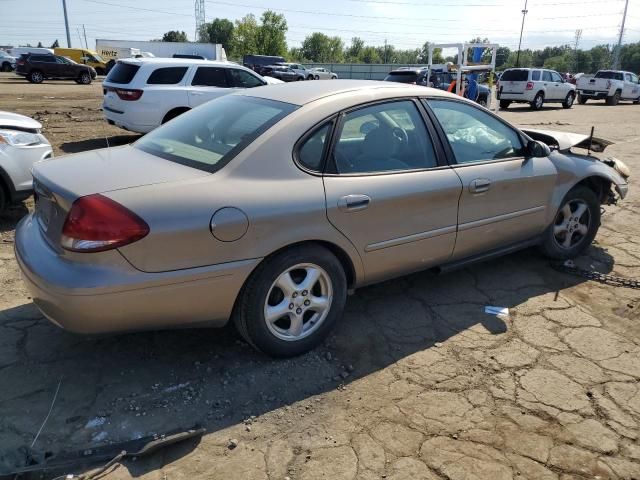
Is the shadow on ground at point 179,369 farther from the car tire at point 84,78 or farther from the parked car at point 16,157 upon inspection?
the car tire at point 84,78

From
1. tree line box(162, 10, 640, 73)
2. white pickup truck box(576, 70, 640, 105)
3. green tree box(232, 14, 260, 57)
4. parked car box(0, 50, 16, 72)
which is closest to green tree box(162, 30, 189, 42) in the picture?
tree line box(162, 10, 640, 73)

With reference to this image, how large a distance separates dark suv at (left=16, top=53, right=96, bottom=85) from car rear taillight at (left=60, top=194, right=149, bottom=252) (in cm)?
3192

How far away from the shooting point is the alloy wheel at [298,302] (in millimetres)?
2979

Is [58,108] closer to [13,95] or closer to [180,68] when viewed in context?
[13,95]

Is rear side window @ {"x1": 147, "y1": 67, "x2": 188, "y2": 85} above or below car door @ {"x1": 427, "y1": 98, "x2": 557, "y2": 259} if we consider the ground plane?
above

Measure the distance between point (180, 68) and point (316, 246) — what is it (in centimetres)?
830

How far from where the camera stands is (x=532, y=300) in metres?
4.06

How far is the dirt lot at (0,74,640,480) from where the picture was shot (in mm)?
2420

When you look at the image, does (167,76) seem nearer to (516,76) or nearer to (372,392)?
(372,392)

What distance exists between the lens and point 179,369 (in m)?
3.04

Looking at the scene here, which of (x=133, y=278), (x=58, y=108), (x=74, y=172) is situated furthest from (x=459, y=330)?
(x=58, y=108)

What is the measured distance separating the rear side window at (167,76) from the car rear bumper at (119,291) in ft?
25.2

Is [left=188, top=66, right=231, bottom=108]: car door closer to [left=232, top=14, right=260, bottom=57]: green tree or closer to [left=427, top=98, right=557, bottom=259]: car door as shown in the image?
[left=427, top=98, right=557, bottom=259]: car door

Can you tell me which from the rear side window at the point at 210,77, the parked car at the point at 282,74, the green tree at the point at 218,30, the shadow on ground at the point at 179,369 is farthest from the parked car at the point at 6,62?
the green tree at the point at 218,30
